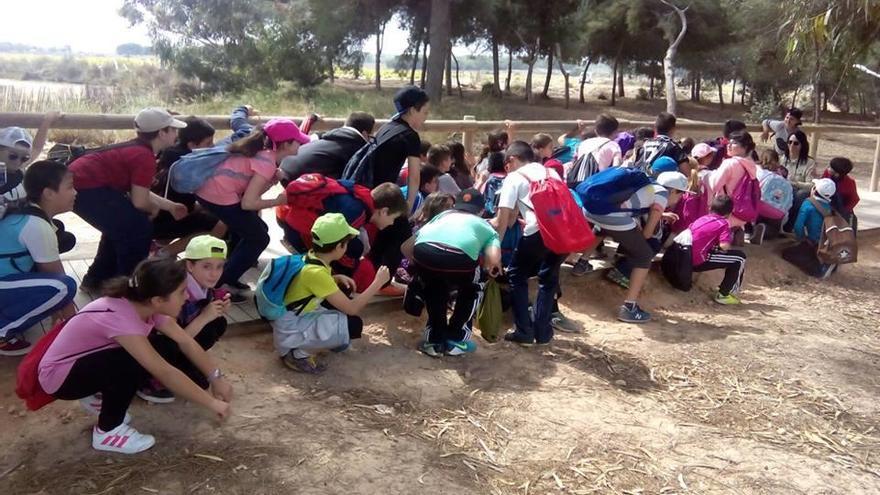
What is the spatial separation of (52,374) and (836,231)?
7151 millimetres

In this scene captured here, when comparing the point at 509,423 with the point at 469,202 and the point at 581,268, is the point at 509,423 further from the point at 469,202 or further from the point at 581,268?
the point at 581,268

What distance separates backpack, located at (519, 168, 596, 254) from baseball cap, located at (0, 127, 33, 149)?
297 cm

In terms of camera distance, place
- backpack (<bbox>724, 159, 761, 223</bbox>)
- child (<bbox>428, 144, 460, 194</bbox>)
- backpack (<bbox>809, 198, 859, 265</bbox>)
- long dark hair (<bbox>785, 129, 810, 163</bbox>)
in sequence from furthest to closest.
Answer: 1. long dark hair (<bbox>785, 129, 810, 163</bbox>)
2. backpack (<bbox>809, 198, 859, 265</bbox>)
3. backpack (<bbox>724, 159, 761, 223</bbox>)
4. child (<bbox>428, 144, 460, 194</bbox>)

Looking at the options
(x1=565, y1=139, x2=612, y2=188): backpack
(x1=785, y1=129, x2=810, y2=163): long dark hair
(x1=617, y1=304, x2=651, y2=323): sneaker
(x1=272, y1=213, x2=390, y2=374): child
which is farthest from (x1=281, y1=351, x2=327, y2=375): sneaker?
(x1=785, y1=129, x2=810, y2=163): long dark hair

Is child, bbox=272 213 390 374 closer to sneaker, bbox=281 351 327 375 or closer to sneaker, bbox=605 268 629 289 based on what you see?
sneaker, bbox=281 351 327 375

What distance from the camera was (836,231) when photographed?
24.8 feet

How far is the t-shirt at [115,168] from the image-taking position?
4.18 m

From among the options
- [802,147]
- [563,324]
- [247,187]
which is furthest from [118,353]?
[802,147]

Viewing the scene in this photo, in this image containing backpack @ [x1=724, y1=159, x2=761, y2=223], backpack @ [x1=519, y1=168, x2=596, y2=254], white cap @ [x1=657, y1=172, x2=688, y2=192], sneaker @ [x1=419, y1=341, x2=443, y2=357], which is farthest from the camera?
backpack @ [x1=724, y1=159, x2=761, y2=223]

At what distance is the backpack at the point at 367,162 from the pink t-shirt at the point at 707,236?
294 centimetres

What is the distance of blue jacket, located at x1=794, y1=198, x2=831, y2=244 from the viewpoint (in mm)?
7727

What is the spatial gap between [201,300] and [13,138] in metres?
1.41

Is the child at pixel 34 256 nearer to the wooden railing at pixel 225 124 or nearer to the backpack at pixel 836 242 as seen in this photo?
the wooden railing at pixel 225 124

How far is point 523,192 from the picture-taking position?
5.07m
